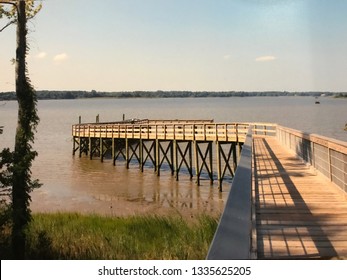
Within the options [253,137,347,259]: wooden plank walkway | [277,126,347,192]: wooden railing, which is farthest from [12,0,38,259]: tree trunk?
[277,126,347,192]: wooden railing

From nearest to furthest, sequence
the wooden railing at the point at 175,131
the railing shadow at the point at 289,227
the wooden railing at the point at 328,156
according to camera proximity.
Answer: the railing shadow at the point at 289,227 < the wooden railing at the point at 328,156 < the wooden railing at the point at 175,131

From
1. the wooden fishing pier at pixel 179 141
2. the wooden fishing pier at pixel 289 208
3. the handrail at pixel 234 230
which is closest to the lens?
the handrail at pixel 234 230

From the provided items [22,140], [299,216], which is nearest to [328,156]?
[299,216]

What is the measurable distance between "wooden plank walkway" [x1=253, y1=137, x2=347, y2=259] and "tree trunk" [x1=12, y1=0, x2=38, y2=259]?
6.01 m

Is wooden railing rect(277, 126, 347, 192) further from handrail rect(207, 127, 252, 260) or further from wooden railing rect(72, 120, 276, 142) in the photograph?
wooden railing rect(72, 120, 276, 142)

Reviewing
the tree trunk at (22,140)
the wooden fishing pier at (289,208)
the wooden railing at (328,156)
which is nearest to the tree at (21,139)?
the tree trunk at (22,140)

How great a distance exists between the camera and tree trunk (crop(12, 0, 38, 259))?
31.6 ft

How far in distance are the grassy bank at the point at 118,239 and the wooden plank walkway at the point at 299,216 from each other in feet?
6.27

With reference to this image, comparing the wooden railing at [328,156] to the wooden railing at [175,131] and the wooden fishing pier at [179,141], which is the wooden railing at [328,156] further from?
the wooden railing at [175,131]

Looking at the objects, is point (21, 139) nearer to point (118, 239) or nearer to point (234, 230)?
point (118, 239)

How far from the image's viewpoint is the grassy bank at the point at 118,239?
8258 millimetres
